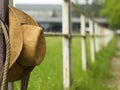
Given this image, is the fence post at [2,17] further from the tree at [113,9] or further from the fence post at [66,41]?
the tree at [113,9]

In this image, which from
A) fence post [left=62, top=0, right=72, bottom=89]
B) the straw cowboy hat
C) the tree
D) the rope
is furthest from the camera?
the tree

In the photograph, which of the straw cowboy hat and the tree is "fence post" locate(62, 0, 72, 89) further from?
the tree

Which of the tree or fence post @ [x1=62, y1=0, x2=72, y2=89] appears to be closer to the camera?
fence post @ [x1=62, y1=0, x2=72, y2=89]

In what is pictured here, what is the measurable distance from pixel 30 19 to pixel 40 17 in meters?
2.45

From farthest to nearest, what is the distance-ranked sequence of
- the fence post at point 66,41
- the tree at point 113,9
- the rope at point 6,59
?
1. the tree at point 113,9
2. the fence post at point 66,41
3. the rope at point 6,59

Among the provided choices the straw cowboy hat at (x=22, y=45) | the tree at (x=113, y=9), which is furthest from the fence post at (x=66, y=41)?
the tree at (x=113, y=9)

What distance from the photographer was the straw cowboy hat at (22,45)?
2.20 m

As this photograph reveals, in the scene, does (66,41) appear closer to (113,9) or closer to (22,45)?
(22,45)

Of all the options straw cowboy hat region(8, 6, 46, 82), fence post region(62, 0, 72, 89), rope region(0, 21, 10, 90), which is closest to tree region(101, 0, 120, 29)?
fence post region(62, 0, 72, 89)

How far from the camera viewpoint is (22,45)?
7.18 feet

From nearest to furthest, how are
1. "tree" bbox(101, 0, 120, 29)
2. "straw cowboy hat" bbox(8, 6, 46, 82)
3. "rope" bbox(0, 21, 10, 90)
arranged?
1. "rope" bbox(0, 21, 10, 90)
2. "straw cowboy hat" bbox(8, 6, 46, 82)
3. "tree" bbox(101, 0, 120, 29)

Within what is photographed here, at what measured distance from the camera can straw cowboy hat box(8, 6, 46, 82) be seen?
2.20 meters

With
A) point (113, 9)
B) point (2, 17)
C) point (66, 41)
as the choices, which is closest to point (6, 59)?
point (2, 17)

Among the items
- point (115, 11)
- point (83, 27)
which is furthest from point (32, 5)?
point (115, 11)
